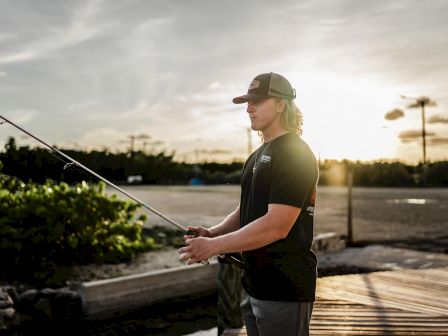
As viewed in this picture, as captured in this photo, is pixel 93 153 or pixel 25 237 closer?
pixel 25 237

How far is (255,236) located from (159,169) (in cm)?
7790

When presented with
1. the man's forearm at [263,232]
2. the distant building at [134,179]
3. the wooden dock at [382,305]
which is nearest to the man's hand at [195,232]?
the man's forearm at [263,232]

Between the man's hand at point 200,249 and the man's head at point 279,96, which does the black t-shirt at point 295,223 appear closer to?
the man's head at point 279,96

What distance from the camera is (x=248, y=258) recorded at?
2.78 metres

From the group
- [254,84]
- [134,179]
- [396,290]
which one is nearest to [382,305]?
[396,290]

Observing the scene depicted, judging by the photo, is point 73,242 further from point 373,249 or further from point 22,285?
point 373,249

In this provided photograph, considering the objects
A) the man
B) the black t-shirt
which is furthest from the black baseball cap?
the black t-shirt

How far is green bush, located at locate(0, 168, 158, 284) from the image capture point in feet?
33.8

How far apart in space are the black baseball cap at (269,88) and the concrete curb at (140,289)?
22.5ft

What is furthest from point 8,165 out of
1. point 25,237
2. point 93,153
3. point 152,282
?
point 93,153

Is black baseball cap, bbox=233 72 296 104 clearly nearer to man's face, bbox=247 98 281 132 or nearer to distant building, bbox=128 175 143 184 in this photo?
man's face, bbox=247 98 281 132

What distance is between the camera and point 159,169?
79.9 m

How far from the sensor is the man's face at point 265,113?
2.78 m

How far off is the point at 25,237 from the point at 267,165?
879cm
